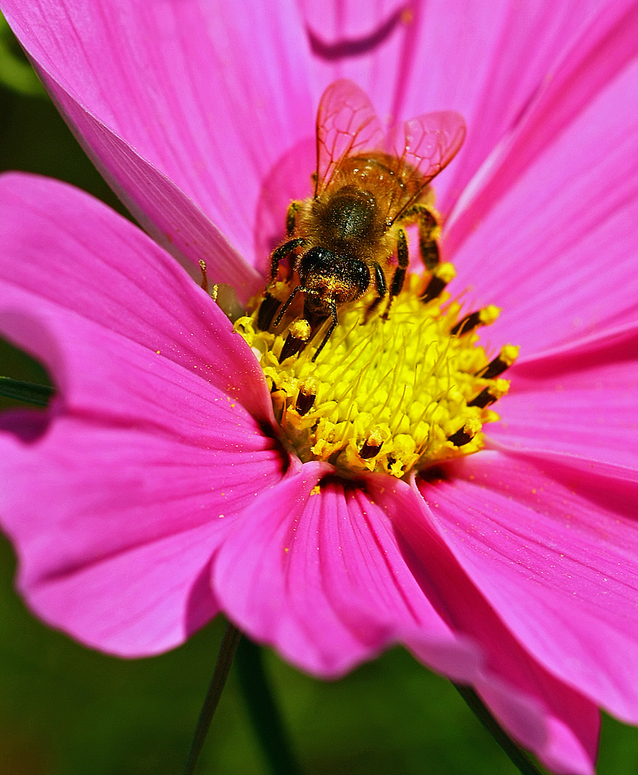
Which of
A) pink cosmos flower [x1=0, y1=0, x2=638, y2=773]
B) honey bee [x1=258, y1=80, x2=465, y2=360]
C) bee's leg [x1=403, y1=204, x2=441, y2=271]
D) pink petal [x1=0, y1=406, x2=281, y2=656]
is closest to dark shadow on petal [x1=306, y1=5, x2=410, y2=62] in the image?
pink cosmos flower [x1=0, y1=0, x2=638, y2=773]

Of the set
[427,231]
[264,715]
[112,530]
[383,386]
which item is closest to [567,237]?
[427,231]

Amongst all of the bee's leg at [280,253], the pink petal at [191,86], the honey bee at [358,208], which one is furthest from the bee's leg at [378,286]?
the pink petal at [191,86]

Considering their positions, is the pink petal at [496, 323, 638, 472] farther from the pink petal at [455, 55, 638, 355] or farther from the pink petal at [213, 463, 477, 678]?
the pink petal at [213, 463, 477, 678]

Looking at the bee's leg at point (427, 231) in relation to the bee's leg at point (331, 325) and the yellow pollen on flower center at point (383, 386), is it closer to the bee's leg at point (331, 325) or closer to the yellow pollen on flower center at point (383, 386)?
the yellow pollen on flower center at point (383, 386)

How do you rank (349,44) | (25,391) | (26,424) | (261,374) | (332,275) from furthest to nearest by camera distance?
(349,44) < (332,275) < (261,374) < (25,391) < (26,424)

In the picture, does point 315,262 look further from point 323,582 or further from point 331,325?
point 323,582

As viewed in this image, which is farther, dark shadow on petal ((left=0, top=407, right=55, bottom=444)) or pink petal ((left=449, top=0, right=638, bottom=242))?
pink petal ((left=449, top=0, right=638, bottom=242))

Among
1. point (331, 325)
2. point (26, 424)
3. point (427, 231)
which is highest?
point (427, 231)
